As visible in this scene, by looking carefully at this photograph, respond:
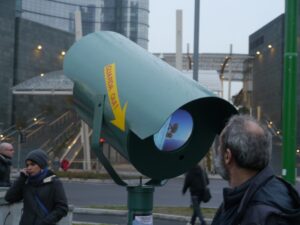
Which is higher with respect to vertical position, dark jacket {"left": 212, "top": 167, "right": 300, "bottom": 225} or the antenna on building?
the antenna on building

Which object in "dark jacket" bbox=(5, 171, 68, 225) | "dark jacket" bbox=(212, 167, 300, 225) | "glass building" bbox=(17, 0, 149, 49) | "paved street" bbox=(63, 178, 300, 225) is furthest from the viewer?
"glass building" bbox=(17, 0, 149, 49)

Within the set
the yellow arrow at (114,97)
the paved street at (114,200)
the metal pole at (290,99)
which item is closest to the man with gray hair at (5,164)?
the metal pole at (290,99)

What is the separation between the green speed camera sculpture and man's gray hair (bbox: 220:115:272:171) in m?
1.41

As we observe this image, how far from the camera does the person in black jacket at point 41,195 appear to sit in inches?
211

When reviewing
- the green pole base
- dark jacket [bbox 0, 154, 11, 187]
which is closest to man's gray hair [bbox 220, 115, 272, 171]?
the green pole base

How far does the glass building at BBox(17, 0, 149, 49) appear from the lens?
81.7 m

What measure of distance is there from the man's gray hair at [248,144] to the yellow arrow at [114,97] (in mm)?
1806

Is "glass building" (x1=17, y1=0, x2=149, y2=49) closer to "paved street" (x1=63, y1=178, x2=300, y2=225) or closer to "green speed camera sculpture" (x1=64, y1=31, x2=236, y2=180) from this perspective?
"paved street" (x1=63, y1=178, x2=300, y2=225)

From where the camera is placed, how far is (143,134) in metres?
4.06

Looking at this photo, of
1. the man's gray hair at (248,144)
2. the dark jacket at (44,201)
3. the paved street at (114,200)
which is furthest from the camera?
the paved street at (114,200)

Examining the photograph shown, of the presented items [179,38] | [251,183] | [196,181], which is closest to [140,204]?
[251,183]

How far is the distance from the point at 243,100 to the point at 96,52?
64.2 metres

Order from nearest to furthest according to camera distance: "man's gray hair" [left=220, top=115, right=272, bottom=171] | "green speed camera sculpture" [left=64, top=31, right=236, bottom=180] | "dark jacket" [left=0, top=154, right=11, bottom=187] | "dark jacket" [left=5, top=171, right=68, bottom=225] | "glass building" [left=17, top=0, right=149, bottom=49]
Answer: "man's gray hair" [left=220, top=115, right=272, bottom=171]
"green speed camera sculpture" [left=64, top=31, right=236, bottom=180]
"dark jacket" [left=5, top=171, right=68, bottom=225]
"dark jacket" [left=0, top=154, right=11, bottom=187]
"glass building" [left=17, top=0, right=149, bottom=49]

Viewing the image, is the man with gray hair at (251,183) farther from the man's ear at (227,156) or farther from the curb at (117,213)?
the curb at (117,213)
